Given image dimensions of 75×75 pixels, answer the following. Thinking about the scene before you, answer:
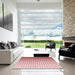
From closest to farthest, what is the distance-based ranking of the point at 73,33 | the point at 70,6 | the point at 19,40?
the point at 73,33
the point at 70,6
the point at 19,40

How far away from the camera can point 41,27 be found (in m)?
10.6

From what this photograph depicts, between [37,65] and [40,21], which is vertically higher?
[40,21]

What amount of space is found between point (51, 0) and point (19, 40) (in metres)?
5.26

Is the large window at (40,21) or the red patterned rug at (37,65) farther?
the large window at (40,21)

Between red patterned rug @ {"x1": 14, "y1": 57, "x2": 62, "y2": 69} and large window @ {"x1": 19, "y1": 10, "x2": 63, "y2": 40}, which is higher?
large window @ {"x1": 19, "y1": 10, "x2": 63, "y2": 40}

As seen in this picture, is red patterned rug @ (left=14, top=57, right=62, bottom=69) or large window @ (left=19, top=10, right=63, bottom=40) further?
large window @ (left=19, top=10, right=63, bottom=40)

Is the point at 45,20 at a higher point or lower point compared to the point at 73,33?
higher

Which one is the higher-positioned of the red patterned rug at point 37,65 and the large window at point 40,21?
the large window at point 40,21

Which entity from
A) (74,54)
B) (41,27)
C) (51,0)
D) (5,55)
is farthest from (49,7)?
(5,55)

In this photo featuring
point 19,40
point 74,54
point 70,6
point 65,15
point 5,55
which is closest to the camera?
point 5,55

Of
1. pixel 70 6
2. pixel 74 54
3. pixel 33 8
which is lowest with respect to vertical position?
pixel 74 54

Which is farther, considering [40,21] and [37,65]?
[40,21]

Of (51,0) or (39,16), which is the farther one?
(39,16)

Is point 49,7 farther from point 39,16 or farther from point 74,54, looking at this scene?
point 74,54
